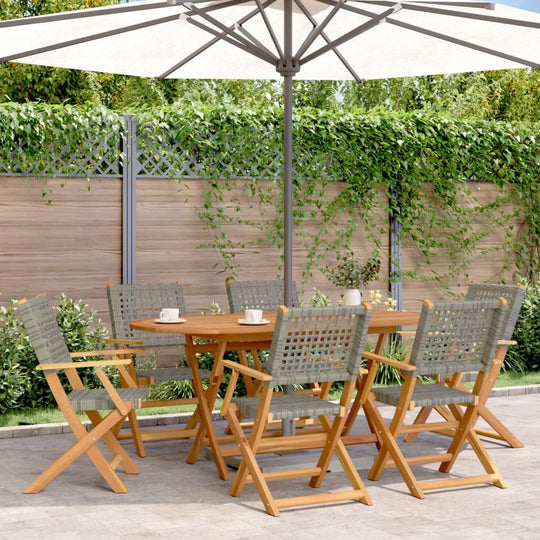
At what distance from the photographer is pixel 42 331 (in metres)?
5.22

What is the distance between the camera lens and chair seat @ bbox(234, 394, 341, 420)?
4746 mm

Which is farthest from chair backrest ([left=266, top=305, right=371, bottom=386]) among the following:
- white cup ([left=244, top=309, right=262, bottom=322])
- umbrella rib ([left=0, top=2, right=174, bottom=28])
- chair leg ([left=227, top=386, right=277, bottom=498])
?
umbrella rib ([left=0, top=2, right=174, bottom=28])

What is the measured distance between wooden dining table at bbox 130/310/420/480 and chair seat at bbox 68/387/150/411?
369 mm

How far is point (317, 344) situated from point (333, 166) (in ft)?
13.4

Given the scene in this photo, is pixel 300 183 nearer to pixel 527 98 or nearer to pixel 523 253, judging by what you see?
pixel 523 253

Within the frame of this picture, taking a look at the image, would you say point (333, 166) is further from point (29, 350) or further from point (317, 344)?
point (317, 344)

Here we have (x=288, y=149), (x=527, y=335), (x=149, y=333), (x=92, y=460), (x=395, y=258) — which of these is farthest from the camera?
(x=527, y=335)

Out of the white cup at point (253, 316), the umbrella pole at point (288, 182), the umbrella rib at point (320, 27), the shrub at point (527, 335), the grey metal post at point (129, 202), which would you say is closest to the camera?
the umbrella rib at point (320, 27)

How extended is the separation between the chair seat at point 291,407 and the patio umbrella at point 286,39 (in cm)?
94

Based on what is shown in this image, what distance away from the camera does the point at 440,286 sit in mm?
9242

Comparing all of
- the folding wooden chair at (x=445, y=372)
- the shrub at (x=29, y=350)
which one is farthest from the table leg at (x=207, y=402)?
the shrub at (x=29, y=350)

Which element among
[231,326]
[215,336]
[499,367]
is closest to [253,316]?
A: [231,326]

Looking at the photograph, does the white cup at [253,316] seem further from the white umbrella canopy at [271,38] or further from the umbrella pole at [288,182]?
the white umbrella canopy at [271,38]

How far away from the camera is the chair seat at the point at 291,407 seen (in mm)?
4746
